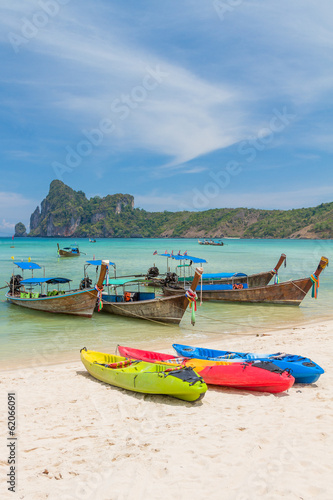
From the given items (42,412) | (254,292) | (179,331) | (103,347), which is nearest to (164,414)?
(42,412)

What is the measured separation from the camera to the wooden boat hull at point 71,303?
15766 mm

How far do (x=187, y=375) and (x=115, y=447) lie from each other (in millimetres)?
2088

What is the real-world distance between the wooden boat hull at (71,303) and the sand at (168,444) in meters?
7.85

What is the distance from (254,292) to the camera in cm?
1988

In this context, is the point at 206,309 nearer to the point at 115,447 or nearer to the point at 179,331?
the point at 179,331

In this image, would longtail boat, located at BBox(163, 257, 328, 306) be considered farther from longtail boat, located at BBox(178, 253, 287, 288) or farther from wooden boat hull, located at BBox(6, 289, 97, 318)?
wooden boat hull, located at BBox(6, 289, 97, 318)

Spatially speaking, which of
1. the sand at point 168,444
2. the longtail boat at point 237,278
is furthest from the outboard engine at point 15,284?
the sand at point 168,444

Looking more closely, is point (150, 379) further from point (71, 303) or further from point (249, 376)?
point (71, 303)

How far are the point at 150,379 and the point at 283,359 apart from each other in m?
3.14

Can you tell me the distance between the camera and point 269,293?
19.8 meters

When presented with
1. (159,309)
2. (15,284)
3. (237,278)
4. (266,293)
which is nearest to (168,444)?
(159,309)

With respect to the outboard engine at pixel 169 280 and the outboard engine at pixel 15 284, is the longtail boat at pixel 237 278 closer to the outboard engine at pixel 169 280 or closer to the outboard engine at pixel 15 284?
the outboard engine at pixel 169 280

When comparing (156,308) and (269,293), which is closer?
(156,308)

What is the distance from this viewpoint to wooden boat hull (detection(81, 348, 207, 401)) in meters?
6.43
